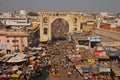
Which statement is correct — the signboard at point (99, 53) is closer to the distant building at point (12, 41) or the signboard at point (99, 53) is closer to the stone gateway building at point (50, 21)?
the distant building at point (12, 41)

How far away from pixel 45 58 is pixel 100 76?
11.6m

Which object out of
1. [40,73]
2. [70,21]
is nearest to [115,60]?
[40,73]

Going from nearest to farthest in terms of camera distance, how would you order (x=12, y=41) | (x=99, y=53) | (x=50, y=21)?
(x=99, y=53) < (x=12, y=41) < (x=50, y=21)

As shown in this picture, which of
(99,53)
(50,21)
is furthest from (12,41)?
(50,21)

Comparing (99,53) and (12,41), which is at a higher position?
(12,41)

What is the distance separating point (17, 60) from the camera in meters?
27.8

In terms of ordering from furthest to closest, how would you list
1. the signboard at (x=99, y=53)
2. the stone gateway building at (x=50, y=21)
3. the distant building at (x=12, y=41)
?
the stone gateway building at (x=50, y=21), the distant building at (x=12, y=41), the signboard at (x=99, y=53)

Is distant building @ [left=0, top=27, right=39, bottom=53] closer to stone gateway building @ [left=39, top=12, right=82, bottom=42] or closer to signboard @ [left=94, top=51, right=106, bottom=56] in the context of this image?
signboard @ [left=94, top=51, right=106, bottom=56]

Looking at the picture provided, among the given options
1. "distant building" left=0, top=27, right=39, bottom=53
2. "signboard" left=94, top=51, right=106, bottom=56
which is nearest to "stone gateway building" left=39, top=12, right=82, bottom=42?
"distant building" left=0, top=27, right=39, bottom=53

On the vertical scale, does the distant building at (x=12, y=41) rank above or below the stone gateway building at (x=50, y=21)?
below

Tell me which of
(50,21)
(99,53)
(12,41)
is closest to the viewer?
(99,53)

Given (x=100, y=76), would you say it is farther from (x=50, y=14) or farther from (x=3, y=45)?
(x=50, y=14)

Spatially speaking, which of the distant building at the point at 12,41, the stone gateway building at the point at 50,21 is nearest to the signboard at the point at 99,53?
the distant building at the point at 12,41

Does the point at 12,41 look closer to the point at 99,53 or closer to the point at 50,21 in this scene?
the point at 99,53
